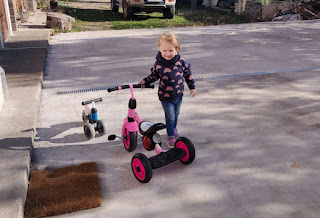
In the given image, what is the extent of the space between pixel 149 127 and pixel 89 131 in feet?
2.79

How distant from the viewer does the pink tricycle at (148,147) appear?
3285 millimetres

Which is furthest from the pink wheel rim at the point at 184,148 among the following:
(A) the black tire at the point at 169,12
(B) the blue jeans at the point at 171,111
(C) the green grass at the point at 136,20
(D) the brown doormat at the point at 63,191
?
(A) the black tire at the point at 169,12

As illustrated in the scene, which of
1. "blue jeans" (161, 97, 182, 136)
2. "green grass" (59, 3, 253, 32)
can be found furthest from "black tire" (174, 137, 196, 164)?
"green grass" (59, 3, 253, 32)

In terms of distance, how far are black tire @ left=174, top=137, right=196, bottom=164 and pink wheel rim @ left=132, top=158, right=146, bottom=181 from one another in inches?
20.6

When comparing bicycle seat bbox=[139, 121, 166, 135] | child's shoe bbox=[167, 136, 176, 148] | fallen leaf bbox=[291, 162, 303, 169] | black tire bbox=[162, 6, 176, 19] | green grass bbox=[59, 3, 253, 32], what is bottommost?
fallen leaf bbox=[291, 162, 303, 169]

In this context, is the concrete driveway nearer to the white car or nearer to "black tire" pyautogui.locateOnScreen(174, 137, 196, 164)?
"black tire" pyautogui.locateOnScreen(174, 137, 196, 164)

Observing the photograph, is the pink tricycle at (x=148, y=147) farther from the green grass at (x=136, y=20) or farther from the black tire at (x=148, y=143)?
the green grass at (x=136, y=20)

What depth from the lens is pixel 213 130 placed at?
4418 mm

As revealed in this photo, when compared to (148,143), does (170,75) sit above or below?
above

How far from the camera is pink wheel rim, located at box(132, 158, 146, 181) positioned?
3282 millimetres

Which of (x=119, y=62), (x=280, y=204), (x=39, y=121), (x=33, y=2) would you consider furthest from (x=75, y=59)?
(x=33, y=2)

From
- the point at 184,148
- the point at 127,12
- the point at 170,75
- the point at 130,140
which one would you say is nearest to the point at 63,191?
the point at 130,140

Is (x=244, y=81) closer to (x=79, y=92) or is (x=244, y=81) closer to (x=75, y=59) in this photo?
(x=79, y=92)

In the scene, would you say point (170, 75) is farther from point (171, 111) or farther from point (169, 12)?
point (169, 12)
